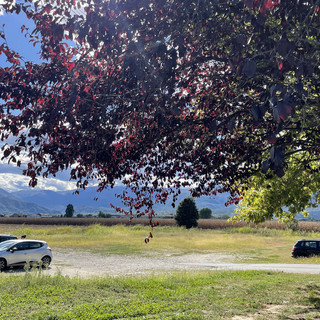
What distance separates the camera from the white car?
19797 mm

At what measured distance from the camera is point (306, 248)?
93.2 ft

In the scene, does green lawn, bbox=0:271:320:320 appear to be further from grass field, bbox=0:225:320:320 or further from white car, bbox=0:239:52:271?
white car, bbox=0:239:52:271

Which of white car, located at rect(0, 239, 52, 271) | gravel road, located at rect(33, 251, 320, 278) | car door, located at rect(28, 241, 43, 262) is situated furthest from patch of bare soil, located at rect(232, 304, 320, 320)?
car door, located at rect(28, 241, 43, 262)

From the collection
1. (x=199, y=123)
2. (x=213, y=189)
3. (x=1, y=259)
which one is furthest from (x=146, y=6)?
(x=1, y=259)

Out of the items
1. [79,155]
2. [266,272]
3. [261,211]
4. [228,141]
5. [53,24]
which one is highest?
[53,24]

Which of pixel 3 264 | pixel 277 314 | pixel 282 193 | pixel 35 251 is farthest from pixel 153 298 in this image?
pixel 35 251

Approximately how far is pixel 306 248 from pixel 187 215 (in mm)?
43579

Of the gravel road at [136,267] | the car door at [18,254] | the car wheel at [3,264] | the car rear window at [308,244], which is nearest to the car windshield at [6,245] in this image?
the car door at [18,254]

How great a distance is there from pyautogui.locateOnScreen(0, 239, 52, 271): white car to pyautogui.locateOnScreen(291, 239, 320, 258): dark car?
18.2 metres

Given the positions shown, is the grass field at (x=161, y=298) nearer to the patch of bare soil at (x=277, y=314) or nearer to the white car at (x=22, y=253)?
the patch of bare soil at (x=277, y=314)

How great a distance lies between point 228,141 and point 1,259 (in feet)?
51.4

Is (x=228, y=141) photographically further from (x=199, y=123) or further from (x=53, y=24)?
(x=53, y=24)

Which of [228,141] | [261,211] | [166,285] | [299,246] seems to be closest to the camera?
[228,141]

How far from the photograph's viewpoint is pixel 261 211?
14.7 metres
